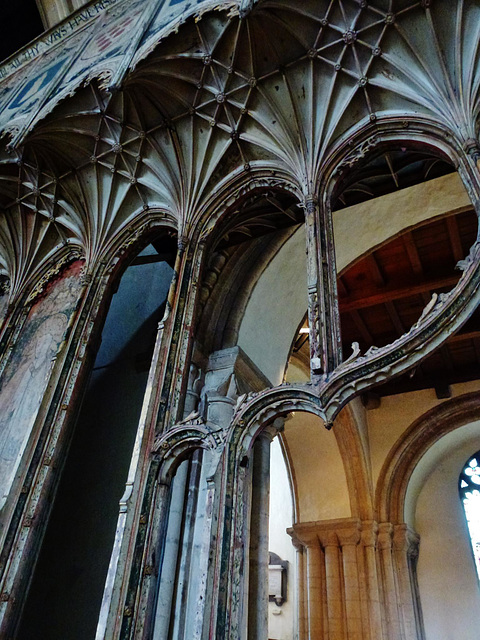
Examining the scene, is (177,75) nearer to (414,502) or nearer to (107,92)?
(107,92)

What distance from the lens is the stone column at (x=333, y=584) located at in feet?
27.2

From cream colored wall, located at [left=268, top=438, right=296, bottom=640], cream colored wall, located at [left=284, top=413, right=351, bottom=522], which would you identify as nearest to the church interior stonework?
cream colored wall, located at [left=284, top=413, right=351, bottom=522]

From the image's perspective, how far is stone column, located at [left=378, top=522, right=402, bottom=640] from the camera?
27.2 ft

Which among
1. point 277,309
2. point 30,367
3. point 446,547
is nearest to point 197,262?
point 277,309

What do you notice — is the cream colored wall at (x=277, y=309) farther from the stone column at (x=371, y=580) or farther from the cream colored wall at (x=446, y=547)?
the cream colored wall at (x=446, y=547)

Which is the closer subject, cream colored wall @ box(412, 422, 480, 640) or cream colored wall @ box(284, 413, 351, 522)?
cream colored wall @ box(412, 422, 480, 640)

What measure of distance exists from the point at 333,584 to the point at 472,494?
3.55 m

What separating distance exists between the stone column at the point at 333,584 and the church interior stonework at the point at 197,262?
Answer: 3815 mm

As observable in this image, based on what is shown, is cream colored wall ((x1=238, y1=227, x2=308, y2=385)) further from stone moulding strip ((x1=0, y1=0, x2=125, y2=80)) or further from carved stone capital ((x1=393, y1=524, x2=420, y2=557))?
carved stone capital ((x1=393, y1=524, x2=420, y2=557))

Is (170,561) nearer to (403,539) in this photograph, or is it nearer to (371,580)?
(371,580)

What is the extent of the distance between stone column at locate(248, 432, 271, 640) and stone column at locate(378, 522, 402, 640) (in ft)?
17.4

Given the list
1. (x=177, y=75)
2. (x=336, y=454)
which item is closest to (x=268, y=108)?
(x=177, y=75)

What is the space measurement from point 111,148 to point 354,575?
7.82 metres

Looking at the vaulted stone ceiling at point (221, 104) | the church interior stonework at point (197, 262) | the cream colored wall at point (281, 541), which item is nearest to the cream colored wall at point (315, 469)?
the cream colored wall at point (281, 541)
